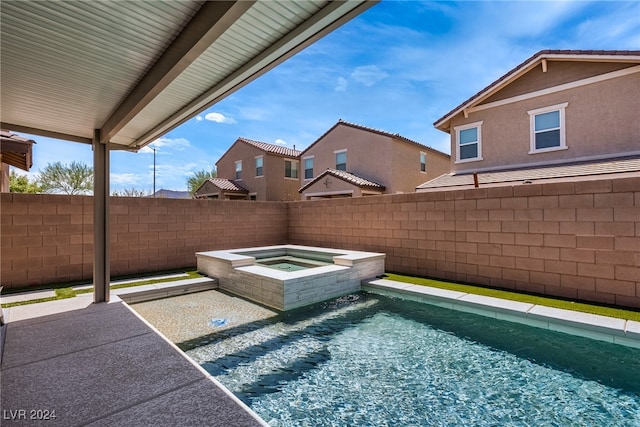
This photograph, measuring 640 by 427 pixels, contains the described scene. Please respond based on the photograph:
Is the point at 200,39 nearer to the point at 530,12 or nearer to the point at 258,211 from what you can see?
the point at 530,12

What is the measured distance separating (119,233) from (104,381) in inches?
246

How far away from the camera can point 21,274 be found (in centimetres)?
652

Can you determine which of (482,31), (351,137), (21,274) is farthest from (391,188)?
(21,274)

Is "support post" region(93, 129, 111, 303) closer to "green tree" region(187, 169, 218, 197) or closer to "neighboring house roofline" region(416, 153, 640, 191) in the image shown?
"neighboring house roofline" region(416, 153, 640, 191)

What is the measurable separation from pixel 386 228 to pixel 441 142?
14.7 metres

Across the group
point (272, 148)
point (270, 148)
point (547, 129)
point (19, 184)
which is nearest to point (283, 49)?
point (547, 129)

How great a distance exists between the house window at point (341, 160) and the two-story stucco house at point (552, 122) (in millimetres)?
6351

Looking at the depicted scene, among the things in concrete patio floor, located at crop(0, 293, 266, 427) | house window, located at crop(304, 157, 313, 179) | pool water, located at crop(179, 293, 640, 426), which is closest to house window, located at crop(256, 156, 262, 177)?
house window, located at crop(304, 157, 313, 179)

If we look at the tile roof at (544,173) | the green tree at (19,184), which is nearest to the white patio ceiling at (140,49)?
the tile roof at (544,173)

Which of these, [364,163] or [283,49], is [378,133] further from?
[283,49]

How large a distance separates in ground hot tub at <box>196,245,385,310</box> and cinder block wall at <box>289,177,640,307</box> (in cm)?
128

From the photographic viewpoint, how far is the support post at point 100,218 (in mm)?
5121

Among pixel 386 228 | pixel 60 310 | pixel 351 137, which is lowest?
pixel 60 310

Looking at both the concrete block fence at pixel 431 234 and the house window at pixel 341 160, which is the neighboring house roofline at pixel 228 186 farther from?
the concrete block fence at pixel 431 234
